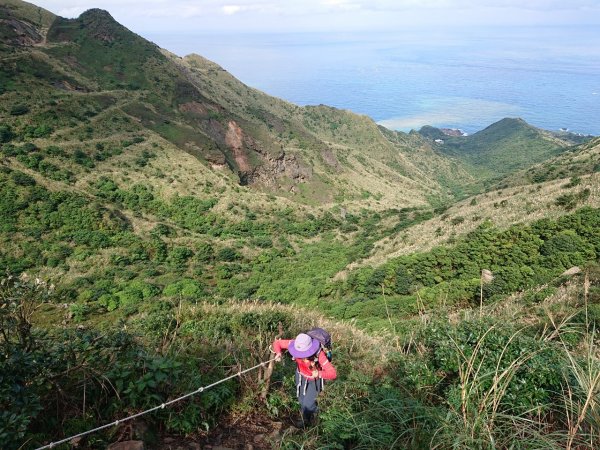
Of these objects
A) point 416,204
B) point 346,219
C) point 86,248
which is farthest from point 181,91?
point 416,204

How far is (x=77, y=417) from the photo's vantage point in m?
3.66

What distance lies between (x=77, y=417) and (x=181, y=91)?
258 ft

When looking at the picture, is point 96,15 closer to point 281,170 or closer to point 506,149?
point 281,170

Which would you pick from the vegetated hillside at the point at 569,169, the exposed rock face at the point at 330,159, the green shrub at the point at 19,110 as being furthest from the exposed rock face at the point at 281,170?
the vegetated hillside at the point at 569,169

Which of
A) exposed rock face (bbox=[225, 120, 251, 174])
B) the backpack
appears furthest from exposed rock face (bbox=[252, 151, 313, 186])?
the backpack

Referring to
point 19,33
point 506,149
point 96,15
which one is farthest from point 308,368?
point 506,149

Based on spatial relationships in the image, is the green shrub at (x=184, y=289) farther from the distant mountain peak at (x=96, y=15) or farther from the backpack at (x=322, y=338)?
the distant mountain peak at (x=96, y=15)

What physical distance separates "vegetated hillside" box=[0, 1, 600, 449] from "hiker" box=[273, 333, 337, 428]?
0.26 m

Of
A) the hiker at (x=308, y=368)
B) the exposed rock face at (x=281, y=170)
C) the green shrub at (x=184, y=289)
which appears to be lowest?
the green shrub at (x=184, y=289)

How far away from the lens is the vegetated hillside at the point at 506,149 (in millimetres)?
143663

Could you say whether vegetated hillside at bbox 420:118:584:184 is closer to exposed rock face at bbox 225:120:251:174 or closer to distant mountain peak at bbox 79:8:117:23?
exposed rock face at bbox 225:120:251:174

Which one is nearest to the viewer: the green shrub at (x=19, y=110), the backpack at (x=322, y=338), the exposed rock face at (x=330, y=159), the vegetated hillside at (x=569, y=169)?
the backpack at (x=322, y=338)

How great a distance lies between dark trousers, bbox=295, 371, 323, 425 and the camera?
424 cm

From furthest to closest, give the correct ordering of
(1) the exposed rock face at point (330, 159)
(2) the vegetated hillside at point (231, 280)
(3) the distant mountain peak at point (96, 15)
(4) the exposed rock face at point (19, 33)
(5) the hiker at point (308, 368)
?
(1) the exposed rock face at point (330, 159)
(3) the distant mountain peak at point (96, 15)
(4) the exposed rock face at point (19, 33)
(5) the hiker at point (308, 368)
(2) the vegetated hillside at point (231, 280)
